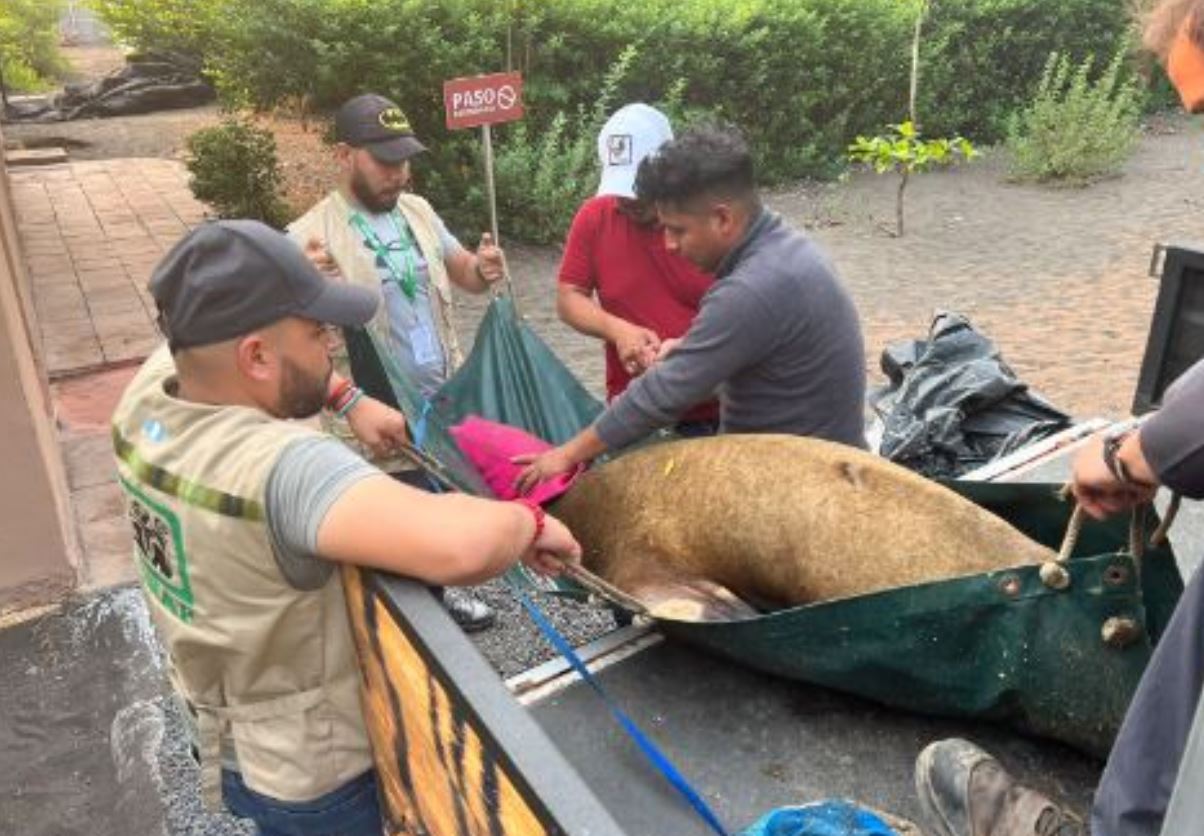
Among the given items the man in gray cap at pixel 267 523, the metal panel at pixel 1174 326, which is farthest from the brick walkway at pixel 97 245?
the metal panel at pixel 1174 326

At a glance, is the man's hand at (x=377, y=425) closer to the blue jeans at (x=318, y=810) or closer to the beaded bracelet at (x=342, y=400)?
the beaded bracelet at (x=342, y=400)

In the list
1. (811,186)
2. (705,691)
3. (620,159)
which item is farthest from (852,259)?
(705,691)

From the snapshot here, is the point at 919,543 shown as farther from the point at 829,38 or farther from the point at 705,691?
the point at 829,38

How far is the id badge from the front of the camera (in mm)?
3568

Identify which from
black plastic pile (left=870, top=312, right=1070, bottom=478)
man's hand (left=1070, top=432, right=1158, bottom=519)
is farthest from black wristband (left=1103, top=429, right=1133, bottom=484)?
black plastic pile (left=870, top=312, right=1070, bottom=478)

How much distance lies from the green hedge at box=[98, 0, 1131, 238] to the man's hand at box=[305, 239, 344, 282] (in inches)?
222

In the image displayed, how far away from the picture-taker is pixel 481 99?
162 inches

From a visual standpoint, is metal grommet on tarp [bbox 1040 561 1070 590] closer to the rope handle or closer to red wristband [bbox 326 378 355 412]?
the rope handle

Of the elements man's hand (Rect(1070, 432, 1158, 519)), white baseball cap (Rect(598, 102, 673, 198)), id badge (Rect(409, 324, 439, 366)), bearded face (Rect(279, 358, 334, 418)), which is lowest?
id badge (Rect(409, 324, 439, 366))

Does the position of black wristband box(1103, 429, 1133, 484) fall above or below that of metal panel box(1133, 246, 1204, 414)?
above

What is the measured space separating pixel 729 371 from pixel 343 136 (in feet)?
5.33

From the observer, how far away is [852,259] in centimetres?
944

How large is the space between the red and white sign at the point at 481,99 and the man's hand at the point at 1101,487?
9.21 ft

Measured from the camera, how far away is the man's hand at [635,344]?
340cm
